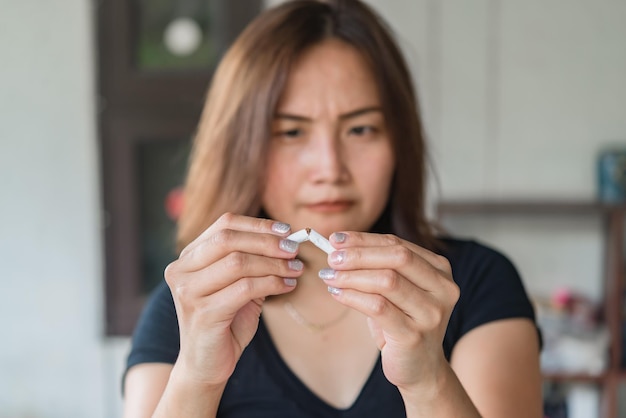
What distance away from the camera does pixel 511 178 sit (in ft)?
7.38

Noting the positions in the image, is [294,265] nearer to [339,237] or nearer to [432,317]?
[339,237]

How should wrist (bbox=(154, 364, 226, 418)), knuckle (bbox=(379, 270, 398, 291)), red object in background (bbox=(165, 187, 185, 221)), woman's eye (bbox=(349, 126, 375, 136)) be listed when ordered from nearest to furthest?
1. knuckle (bbox=(379, 270, 398, 291))
2. wrist (bbox=(154, 364, 226, 418))
3. woman's eye (bbox=(349, 126, 375, 136))
4. red object in background (bbox=(165, 187, 185, 221))

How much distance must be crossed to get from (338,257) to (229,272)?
0.40ft

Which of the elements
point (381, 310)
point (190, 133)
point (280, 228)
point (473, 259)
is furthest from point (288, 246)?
point (190, 133)

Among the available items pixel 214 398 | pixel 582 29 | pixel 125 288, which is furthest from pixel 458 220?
pixel 214 398

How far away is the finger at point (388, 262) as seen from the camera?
71cm

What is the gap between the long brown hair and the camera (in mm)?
1067

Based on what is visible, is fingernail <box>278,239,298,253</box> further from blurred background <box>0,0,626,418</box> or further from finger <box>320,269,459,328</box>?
blurred background <box>0,0,626,418</box>

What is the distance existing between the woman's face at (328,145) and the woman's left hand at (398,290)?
1.03ft

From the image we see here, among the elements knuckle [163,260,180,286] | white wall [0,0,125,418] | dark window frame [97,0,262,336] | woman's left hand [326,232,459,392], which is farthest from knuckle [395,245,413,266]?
white wall [0,0,125,418]

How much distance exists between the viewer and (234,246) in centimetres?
72

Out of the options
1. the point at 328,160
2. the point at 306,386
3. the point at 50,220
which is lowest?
the point at 306,386

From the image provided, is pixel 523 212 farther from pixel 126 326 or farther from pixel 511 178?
pixel 126 326

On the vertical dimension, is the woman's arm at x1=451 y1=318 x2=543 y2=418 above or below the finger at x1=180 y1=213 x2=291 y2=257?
below
